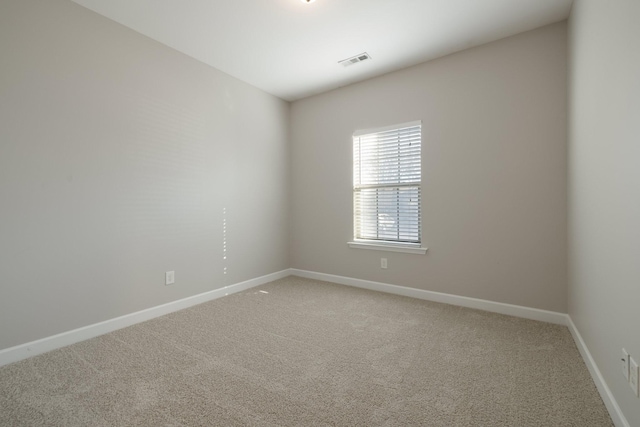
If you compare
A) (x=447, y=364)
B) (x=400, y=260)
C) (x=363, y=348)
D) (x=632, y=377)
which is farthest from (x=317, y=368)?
(x=400, y=260)

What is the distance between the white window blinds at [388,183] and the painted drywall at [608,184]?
1.37 meters

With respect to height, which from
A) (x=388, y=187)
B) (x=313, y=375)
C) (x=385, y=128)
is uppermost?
(x=385, y=128)

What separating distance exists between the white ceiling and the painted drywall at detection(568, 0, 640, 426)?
0.63 m

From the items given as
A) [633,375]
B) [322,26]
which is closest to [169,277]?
[322,26]

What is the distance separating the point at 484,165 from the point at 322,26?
1.95 m

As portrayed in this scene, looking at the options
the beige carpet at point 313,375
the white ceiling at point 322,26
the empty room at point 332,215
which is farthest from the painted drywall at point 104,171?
the beige carpet at point 313,375

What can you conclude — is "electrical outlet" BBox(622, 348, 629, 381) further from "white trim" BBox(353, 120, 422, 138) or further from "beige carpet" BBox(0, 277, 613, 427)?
"white trim" BBox(353, 120, 422, 138)

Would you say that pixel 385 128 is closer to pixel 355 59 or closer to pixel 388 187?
pixel 388 187

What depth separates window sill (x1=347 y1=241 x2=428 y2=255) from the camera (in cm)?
320

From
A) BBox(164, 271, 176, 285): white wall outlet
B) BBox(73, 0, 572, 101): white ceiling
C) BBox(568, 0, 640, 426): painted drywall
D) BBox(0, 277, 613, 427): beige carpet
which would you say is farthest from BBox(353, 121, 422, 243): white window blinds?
BBox(164, 271, 176, 285): white wall outlet

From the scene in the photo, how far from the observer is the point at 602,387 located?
153cm

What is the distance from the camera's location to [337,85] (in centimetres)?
373

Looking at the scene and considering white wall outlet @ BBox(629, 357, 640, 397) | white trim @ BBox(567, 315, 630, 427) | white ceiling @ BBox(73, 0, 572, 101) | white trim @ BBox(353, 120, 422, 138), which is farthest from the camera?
white trim @ BBox(353, 120, 422, 138)

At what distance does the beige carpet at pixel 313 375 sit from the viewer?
142 centimetres
